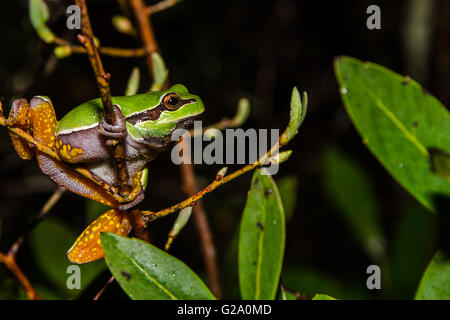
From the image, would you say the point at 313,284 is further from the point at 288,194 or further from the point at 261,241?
the point at 261,241

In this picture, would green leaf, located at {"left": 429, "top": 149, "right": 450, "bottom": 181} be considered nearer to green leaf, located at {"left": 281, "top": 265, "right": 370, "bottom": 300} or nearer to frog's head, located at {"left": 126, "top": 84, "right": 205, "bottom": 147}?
frog's head, located at {"left": 126, "top": 84, "right": 205, "bottom": 147}

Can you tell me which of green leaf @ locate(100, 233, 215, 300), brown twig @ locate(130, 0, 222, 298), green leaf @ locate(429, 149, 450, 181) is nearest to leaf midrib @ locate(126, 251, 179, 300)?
green leaf @ locate(100, 233, 215, 300)

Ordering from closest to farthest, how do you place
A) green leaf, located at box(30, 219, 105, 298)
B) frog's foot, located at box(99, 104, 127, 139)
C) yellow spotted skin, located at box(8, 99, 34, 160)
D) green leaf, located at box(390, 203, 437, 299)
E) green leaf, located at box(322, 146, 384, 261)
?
1. frog's foot, located at box(99, 104, 127, 139)
2. yellow spotted skin, located at box(8, 99, 34, 160)
3. green leaf, located at box(30, 219, 105, 298)
4. green leaf, located at box(390, 203, 437, 299)
5. green leaf, located at box(322, 146, 384, 261)

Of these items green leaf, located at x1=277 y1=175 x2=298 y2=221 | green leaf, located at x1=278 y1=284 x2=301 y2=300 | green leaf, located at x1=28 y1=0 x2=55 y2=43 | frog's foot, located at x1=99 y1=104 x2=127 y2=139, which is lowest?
green leaf, located at x1=277 y1=175 x2=298 y2=221

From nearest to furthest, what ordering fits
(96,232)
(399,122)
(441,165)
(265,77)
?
1. (441,165)
2. (96,232)
3. (399,122)
4. (265,77)

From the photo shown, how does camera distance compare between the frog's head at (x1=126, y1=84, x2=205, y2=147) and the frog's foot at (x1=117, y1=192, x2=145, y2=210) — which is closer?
the frog's foot at (x1=117, y1=192, x2=145, y2=210)

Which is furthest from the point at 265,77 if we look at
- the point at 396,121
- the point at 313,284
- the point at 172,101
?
the point at 172,101

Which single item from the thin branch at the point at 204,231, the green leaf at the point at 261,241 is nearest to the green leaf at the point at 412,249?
the thin branch at the point at 204,231
